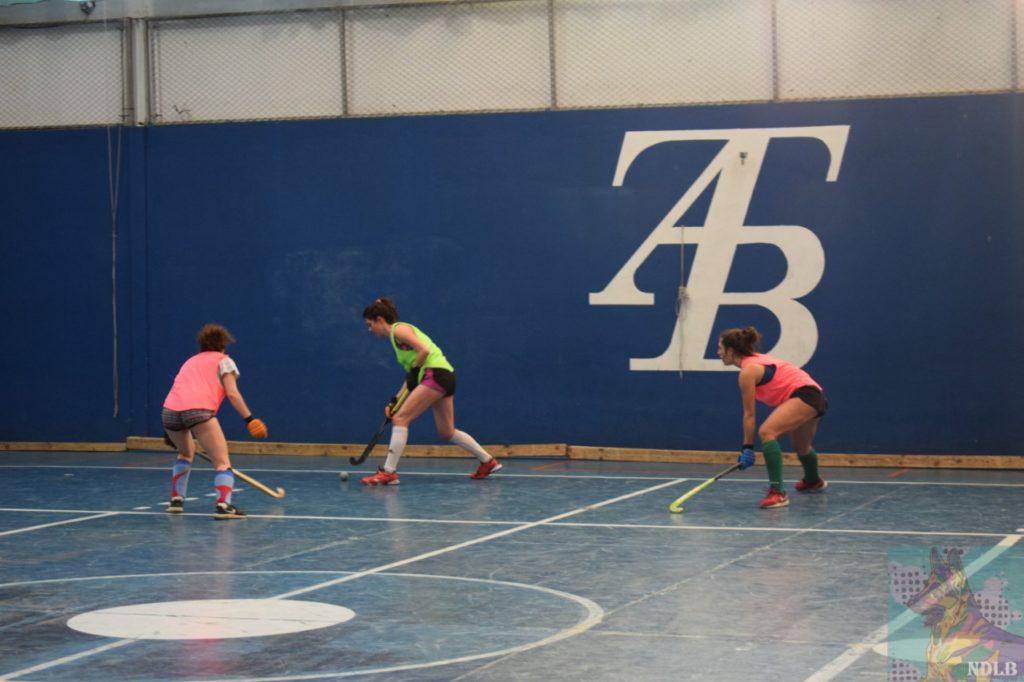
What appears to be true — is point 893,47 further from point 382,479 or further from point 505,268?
point 382,479

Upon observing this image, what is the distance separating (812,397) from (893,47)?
499 centimetres

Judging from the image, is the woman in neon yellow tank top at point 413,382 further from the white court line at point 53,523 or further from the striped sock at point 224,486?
the white court line at point 53,523

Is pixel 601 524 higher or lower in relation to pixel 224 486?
lower

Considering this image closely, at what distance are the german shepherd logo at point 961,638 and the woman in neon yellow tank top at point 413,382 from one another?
641 cm

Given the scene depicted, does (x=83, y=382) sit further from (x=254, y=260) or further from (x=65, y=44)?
(x=65, y=44)

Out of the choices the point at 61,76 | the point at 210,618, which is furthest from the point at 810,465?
the point at 61,76

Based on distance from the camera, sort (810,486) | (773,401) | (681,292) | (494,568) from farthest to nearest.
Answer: (681,292) → (810,486) → (773,401) → (494,568)

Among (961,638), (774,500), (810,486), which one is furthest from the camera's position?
(810,486)

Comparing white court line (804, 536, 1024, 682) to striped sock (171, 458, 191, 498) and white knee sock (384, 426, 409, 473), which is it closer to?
striped sock (171, 458, 191, 498)

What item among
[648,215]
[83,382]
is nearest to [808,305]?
[648,215]

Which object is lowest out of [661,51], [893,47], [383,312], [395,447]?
[395,447]

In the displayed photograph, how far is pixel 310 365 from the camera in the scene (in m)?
18.6

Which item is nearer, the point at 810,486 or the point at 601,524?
the point at 601,524

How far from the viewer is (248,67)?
738 inches
